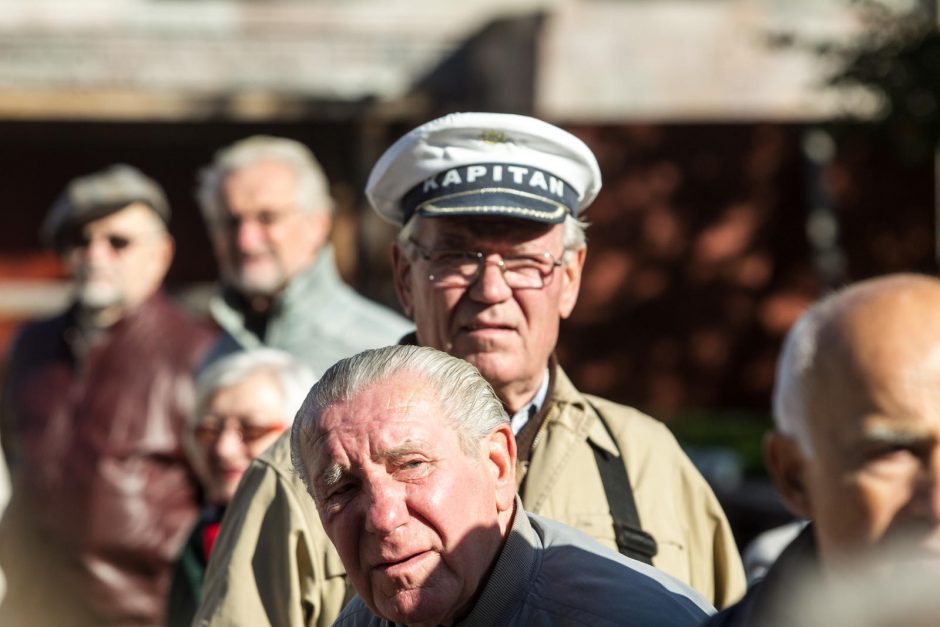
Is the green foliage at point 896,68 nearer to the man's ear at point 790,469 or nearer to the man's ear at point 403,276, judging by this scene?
the man's ear at point 403,276

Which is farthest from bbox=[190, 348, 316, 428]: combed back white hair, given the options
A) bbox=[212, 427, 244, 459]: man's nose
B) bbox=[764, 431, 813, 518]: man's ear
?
bbox=[764, 431, 813, 518]: man's ear

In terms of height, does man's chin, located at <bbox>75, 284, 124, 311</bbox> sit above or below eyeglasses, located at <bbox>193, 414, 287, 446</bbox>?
above

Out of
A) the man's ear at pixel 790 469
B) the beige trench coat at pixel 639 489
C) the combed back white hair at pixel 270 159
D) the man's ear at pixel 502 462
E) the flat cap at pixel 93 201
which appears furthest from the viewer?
the flat cap at pixel 93 201

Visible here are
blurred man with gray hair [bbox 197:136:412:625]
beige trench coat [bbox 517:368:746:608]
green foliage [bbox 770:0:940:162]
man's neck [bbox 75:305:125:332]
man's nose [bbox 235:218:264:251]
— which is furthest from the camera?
green foliage [bbox 770:0:940:162]

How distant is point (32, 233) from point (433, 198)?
1272cm

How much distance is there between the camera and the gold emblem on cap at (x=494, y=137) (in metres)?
3.37

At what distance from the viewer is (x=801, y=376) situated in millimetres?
2014

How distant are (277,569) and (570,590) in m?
0.80

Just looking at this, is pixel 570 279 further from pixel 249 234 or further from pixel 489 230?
pixel 249 234

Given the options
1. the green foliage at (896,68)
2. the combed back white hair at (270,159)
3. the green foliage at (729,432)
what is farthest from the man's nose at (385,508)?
the green foliage at (896,68)

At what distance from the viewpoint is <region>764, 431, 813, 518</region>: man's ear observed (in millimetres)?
2049

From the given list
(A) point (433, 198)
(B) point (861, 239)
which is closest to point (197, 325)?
(A) point (433, 198)

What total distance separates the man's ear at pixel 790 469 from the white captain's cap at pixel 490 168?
4.07ft

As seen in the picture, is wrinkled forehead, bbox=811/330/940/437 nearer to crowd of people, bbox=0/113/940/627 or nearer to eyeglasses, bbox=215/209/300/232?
crowd of people, bbox=0/113/940/627
